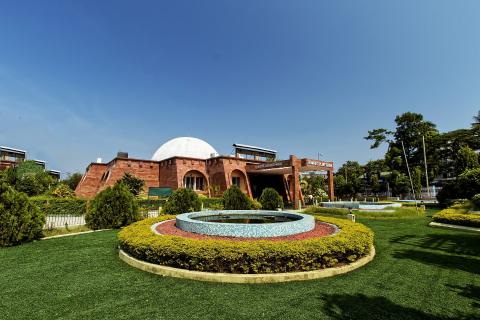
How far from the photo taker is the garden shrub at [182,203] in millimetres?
14047

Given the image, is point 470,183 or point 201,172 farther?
point 201,172

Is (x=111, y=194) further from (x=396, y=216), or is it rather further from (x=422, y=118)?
(x=422, y=118)

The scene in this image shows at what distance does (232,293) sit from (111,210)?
31.4ft

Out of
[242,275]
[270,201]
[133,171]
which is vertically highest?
[133,171]

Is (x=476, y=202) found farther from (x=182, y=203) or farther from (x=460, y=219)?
(x=182, y=203)

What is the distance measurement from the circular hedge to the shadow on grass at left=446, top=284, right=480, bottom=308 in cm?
193

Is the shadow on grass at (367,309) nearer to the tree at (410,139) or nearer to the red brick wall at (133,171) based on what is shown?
the red brick wall at (133,171)

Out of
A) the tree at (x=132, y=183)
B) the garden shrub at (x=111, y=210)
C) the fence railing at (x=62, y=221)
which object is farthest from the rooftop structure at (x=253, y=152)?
the garden shrub at (x=111, y=210)

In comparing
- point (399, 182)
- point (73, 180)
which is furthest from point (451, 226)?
point (73, 180)

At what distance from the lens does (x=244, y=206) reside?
15.6 meters

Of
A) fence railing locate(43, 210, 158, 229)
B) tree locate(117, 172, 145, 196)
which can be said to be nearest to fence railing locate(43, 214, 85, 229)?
fence railing locate(43, 210, 158, 229)

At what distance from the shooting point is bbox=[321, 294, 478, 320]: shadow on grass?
3.89 meters

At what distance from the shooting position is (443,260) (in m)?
6.83

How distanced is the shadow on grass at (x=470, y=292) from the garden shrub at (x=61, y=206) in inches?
707
